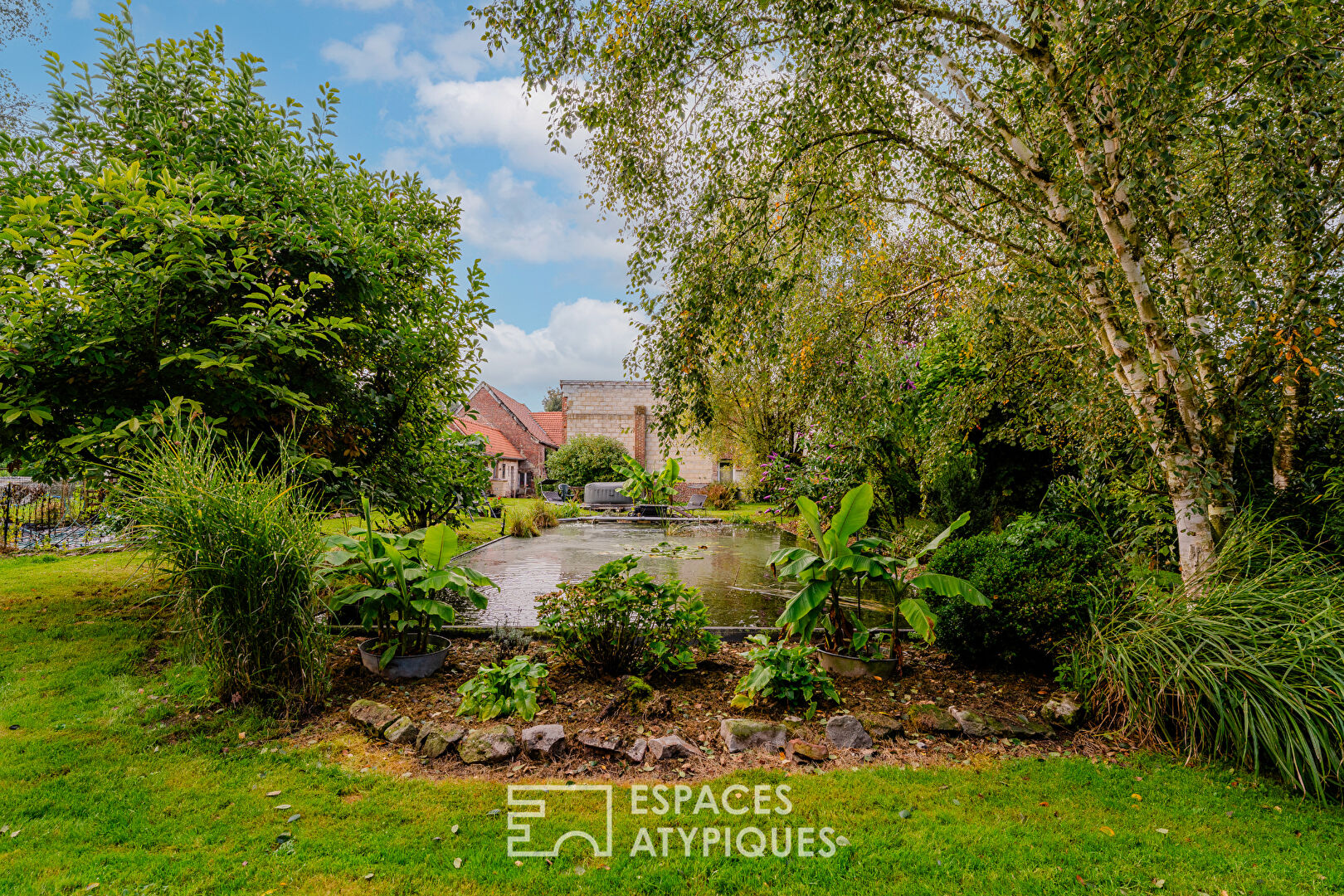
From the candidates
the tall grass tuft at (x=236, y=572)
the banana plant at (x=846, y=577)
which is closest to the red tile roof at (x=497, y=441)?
the tall grass tuft at (x=236, y=572)

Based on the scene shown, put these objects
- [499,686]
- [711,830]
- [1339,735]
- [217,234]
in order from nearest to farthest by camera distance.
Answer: [711,830] → [1339,735] → [499,686] → [217,234]

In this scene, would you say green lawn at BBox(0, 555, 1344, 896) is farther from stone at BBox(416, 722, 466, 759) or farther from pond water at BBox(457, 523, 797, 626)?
pond water at BBox(457, 523, 797, 626)

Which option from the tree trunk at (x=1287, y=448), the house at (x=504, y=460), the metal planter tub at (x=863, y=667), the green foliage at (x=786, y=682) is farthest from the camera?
the house at (x=504, y=460)

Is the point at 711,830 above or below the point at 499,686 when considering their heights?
below

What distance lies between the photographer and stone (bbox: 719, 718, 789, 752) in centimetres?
337

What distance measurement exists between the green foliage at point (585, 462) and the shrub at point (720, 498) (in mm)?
5538

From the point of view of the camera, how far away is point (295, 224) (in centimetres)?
536

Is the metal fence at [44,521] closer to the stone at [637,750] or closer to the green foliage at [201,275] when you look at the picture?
the green foliage at [201,275]

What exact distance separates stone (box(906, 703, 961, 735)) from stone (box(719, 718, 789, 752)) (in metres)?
0.83

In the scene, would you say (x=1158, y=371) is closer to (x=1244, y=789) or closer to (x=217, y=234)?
(x=1244, y=789)

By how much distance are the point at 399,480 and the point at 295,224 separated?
8.93 ft

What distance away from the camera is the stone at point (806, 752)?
3252 millimetres

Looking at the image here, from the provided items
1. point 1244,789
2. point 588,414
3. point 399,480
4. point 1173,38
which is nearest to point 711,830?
point 1244,789

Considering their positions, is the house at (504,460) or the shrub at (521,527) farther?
the house at (504,460)
